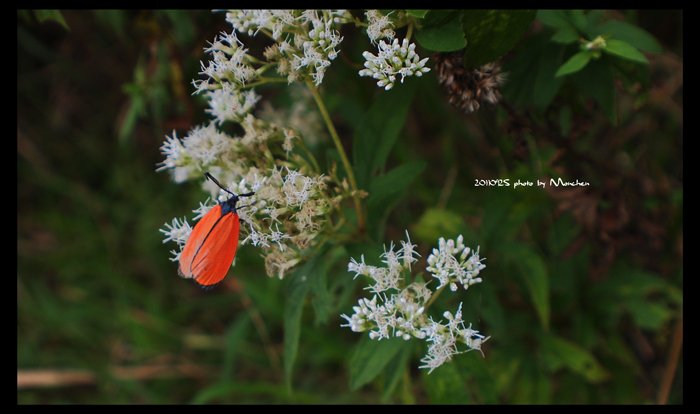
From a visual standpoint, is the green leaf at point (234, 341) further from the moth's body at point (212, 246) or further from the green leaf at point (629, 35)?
the green leaf at point (629, 35)

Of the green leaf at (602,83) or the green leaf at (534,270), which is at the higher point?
the green leaf at (602,83)

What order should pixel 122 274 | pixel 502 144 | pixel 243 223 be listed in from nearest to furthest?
pixel 243 223
pixel 502 144
pixel 122 274

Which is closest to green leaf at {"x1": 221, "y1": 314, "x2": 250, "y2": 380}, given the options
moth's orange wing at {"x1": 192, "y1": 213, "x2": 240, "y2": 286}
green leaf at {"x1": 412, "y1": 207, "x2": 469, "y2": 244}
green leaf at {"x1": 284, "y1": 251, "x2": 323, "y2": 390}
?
green leaf at {"x1": 412, "y1": 207, "x2": 469, "y2": 244}

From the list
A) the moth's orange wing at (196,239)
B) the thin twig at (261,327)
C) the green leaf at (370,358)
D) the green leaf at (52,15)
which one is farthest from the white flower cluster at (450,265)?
the thin twig at (261,327)
